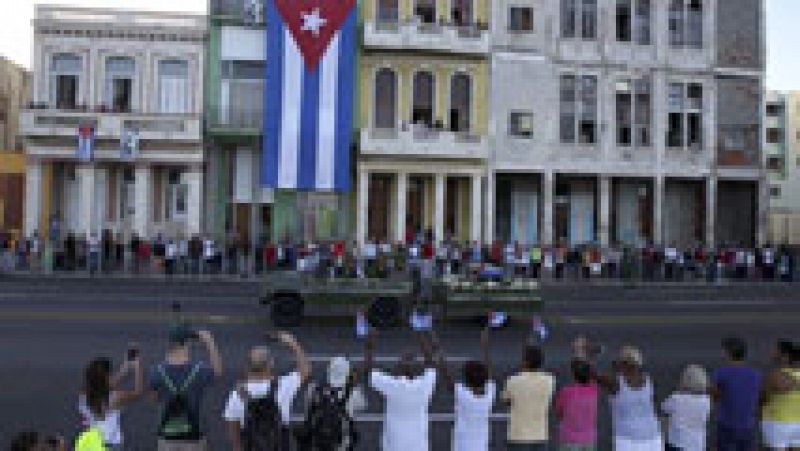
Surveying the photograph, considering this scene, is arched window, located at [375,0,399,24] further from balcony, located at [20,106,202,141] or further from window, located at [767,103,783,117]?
window, located at [767,103,783,117]

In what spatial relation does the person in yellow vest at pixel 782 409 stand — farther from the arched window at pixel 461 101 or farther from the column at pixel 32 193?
the column at pixel 32 193

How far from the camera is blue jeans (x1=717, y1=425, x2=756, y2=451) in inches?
281

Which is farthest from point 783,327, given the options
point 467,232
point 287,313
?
point 467,232

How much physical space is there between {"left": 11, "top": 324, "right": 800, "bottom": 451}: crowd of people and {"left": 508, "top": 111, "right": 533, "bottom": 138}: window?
3271 centimetres

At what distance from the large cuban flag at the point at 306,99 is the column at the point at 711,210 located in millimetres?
18997

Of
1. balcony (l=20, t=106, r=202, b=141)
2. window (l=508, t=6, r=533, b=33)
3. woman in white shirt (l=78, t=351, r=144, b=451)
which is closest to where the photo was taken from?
woman in white shirt (l=78, t=351, r=144, b=451)

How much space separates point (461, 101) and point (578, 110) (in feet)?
20.0

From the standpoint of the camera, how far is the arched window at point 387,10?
38.6 meters

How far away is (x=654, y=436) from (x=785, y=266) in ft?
109

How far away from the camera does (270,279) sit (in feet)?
63.3

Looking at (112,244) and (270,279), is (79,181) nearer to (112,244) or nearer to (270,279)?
(112,244)

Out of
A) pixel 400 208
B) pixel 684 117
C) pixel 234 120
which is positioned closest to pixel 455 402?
pixel 400 208

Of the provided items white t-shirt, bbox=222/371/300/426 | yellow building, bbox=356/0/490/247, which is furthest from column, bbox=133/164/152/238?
white t-shirt, bbox=222/371/300/426

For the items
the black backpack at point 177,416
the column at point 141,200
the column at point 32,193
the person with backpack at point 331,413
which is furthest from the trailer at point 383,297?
the column at point 32,193
